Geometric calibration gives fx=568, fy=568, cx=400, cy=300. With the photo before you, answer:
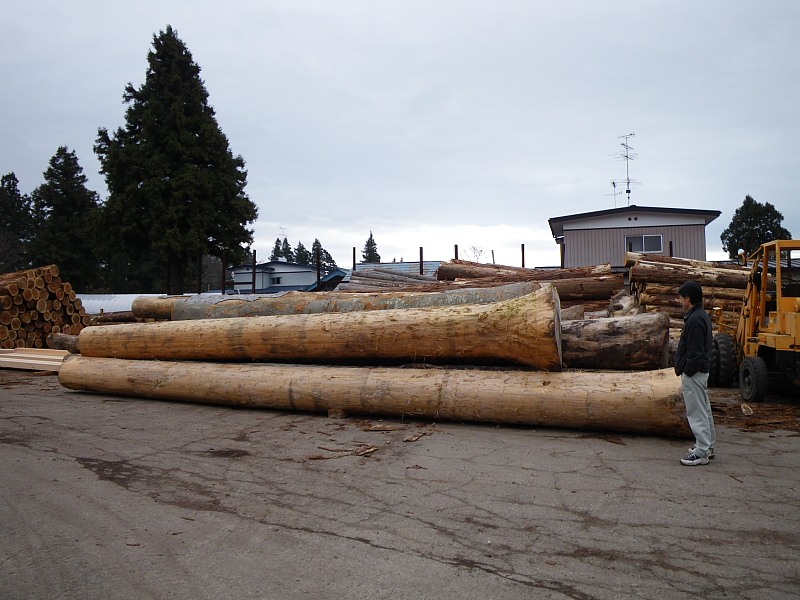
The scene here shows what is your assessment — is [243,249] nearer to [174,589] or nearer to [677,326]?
[677,326]

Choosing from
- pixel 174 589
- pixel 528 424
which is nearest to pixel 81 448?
pixel 174 589

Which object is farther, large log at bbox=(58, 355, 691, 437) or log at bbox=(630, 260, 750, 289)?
log at bbox=(630, 260, 750, 289)

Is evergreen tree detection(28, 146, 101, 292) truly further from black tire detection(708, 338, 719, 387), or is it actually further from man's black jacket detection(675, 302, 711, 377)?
man's black jacket detection(675, 302, 711, 377)

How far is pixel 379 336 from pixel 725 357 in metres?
6.42

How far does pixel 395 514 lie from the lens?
13.0 feet

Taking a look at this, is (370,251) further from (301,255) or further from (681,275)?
(681,275)

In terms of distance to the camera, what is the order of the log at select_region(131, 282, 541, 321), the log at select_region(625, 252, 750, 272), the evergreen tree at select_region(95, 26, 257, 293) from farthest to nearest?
1. the evergreen tree at select_region(95, 26, 257, 293)
2. the log at select_region(625, 252, 750, 272)
3. the log at select_region(131, 282, 541, 321)

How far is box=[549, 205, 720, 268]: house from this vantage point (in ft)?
78.0

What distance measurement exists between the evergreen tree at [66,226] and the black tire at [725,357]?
4141 cm

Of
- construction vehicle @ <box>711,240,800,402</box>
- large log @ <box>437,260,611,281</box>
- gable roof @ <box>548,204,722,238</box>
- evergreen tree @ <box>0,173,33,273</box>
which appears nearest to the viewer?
construction vehicle @ <box>711,240,800,402</box>

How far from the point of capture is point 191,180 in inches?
1194

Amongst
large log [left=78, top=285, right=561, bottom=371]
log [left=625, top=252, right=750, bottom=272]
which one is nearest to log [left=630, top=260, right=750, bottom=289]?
log [left=625, top=252, right=750, bottom=272]

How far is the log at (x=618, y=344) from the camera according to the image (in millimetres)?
7031

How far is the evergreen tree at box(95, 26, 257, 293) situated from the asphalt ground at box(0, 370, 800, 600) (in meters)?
25.7
